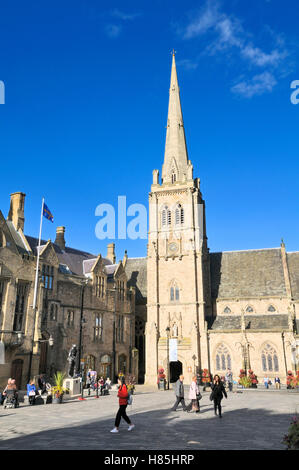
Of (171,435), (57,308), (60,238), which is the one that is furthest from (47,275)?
(171,435)

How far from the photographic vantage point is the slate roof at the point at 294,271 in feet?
148

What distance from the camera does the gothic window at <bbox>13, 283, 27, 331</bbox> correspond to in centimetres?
3019

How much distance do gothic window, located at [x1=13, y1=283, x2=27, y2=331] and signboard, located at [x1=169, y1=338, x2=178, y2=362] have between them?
18297 mm

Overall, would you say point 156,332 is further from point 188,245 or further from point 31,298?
point 31,298

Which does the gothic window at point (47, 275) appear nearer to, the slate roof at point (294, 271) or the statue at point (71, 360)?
the statue at point (71, 360)

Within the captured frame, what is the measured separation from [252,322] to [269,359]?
185 inches

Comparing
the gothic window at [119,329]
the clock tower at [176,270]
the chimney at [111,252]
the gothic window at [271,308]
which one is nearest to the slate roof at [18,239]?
the gothic window at [119,329]

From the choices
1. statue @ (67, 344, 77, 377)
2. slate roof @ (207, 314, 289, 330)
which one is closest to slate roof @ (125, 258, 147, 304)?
slate roof @ (207, 314, 289, 330)

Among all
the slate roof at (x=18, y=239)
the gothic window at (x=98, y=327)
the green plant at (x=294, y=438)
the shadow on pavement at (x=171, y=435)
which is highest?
the slate roof at (x=18, y=239)

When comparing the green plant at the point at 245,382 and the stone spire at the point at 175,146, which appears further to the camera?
the stone spire at the point at 175,146

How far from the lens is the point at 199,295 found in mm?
43938

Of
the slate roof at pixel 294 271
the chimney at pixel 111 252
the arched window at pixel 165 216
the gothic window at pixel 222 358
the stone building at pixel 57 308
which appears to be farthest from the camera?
the chimney at pixel 111 252

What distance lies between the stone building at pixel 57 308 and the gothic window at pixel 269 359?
15.0m
